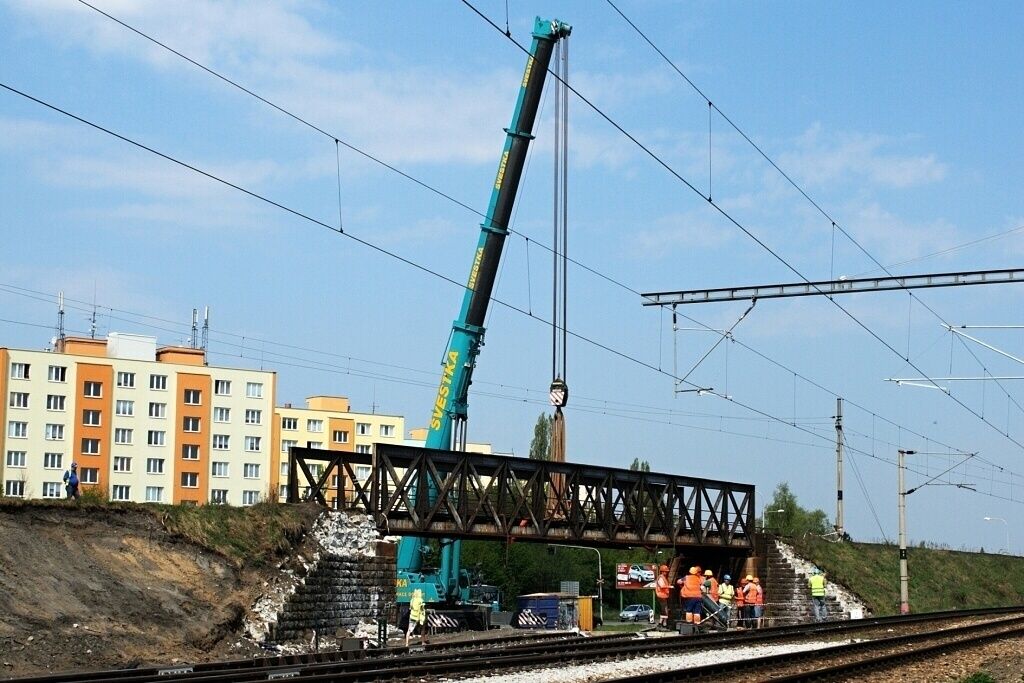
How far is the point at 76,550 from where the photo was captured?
26.4 m

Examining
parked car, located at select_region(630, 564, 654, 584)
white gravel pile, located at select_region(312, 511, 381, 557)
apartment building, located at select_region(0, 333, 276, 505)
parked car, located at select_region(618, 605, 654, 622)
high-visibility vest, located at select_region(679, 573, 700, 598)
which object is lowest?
parked car, located at select_region(618, 605, 654, 622)

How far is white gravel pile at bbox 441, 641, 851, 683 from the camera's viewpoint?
19.3m

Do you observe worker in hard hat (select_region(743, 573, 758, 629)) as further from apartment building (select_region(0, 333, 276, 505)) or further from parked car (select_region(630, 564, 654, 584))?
apartment building (select_region(0, 333, 276, 505))

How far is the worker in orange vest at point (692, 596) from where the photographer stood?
33.7m

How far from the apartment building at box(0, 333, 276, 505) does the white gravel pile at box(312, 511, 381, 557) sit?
6620cm

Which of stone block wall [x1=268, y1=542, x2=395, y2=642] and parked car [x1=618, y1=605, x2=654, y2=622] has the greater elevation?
stone block wall [x1=268, y1=542, x2=395, y2=642]

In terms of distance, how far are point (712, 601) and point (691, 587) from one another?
3.89m

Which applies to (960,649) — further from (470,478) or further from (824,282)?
(824,282)

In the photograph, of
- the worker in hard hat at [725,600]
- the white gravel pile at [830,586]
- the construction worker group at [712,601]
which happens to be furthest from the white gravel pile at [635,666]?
the white gravel pile at [830,586]

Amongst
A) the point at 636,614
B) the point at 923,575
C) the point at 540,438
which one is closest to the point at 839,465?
the point at 923,575

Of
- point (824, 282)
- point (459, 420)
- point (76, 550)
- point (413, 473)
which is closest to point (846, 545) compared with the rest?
point (824, 282)

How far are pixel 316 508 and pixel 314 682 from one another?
47.7 ft

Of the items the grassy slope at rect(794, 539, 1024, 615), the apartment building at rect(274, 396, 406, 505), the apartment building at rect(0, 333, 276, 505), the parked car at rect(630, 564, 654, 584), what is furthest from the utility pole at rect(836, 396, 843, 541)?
the apartment building at rect(274, 396, 406, 505)

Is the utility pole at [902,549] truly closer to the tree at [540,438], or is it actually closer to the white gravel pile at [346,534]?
the white gravel pile at [346,534]
